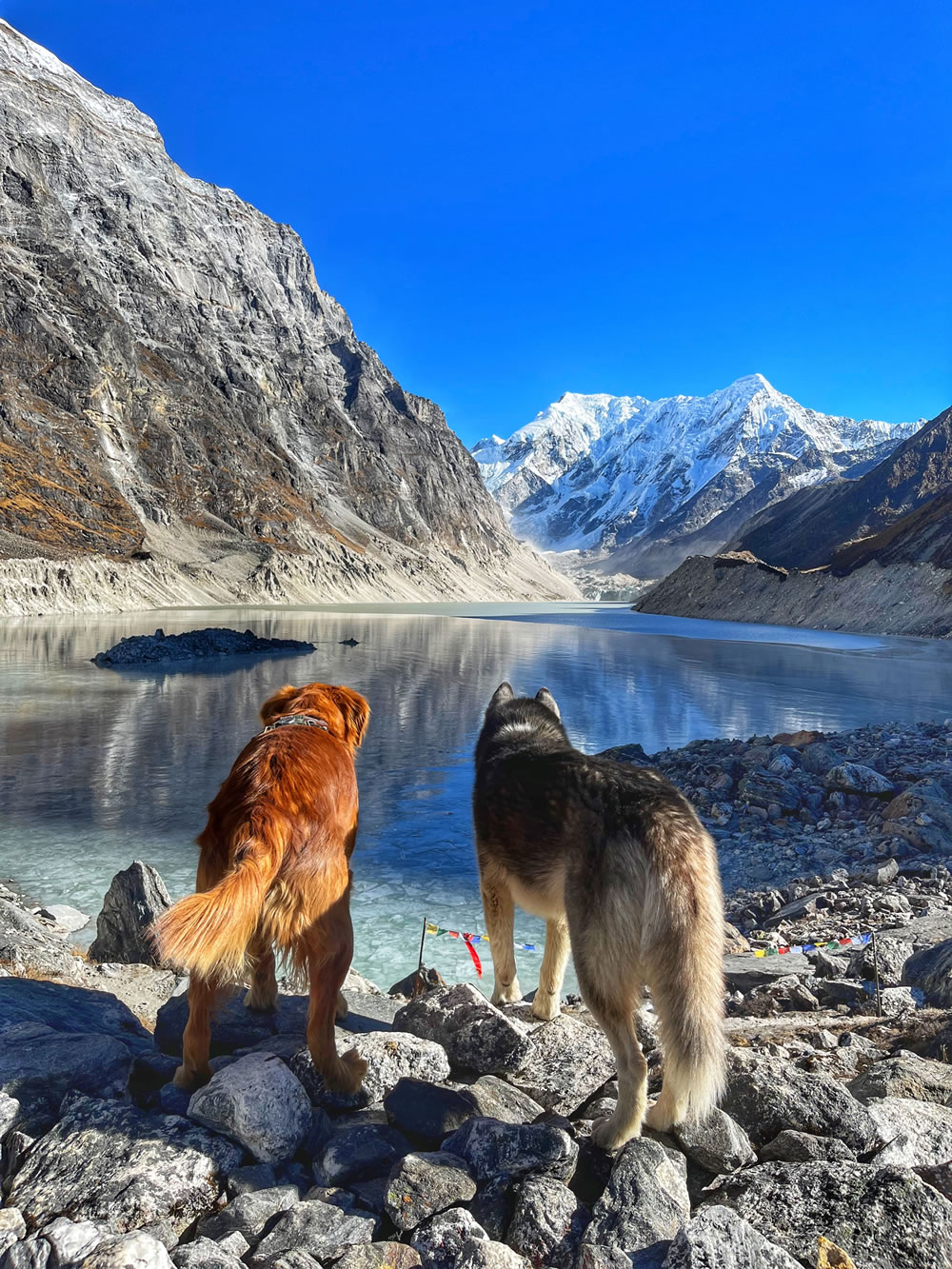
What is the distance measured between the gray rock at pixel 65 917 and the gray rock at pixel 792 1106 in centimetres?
682

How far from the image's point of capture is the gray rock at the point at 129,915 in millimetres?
6730

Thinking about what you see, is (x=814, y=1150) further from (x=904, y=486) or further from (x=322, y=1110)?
(x=904, y=486)

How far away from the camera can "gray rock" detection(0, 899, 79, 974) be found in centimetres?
565

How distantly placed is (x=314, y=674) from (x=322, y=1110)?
26.4 meters

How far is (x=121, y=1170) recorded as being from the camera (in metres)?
2.96

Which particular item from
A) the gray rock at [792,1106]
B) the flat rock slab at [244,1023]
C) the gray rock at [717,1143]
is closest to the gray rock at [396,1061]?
the flat rock slab at [244,1023]

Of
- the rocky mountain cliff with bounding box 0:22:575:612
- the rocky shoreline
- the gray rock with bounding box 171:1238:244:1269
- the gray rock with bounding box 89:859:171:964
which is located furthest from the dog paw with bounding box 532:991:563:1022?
the rocky mountain cliff with bounding box 0:22:575:612

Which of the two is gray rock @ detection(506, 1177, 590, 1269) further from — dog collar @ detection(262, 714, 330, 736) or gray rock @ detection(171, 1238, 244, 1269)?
dog collar @ detection(262, 714, 330, 736)

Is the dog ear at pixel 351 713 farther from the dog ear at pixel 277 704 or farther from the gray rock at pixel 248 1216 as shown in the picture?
the gray rock at pixel 248 1216

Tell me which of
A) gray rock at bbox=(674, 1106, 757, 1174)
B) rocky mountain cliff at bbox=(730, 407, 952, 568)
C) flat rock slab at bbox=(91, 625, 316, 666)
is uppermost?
rocky mountain cliff at bbox=(730, 407, 952, 568)

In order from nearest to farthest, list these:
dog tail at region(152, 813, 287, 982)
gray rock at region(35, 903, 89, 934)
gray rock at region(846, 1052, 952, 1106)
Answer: dog tail at region(152, 813, 287, 982)
gray rock at region(846, 1052, 952, 1106)
gray rock at region(35, 903, 89, 934)

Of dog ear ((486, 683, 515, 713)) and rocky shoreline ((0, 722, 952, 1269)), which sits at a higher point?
dog ear ((486, 683, 515, 713))

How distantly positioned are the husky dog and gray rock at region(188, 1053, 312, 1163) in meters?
1.31

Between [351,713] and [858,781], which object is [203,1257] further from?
[858,781]
